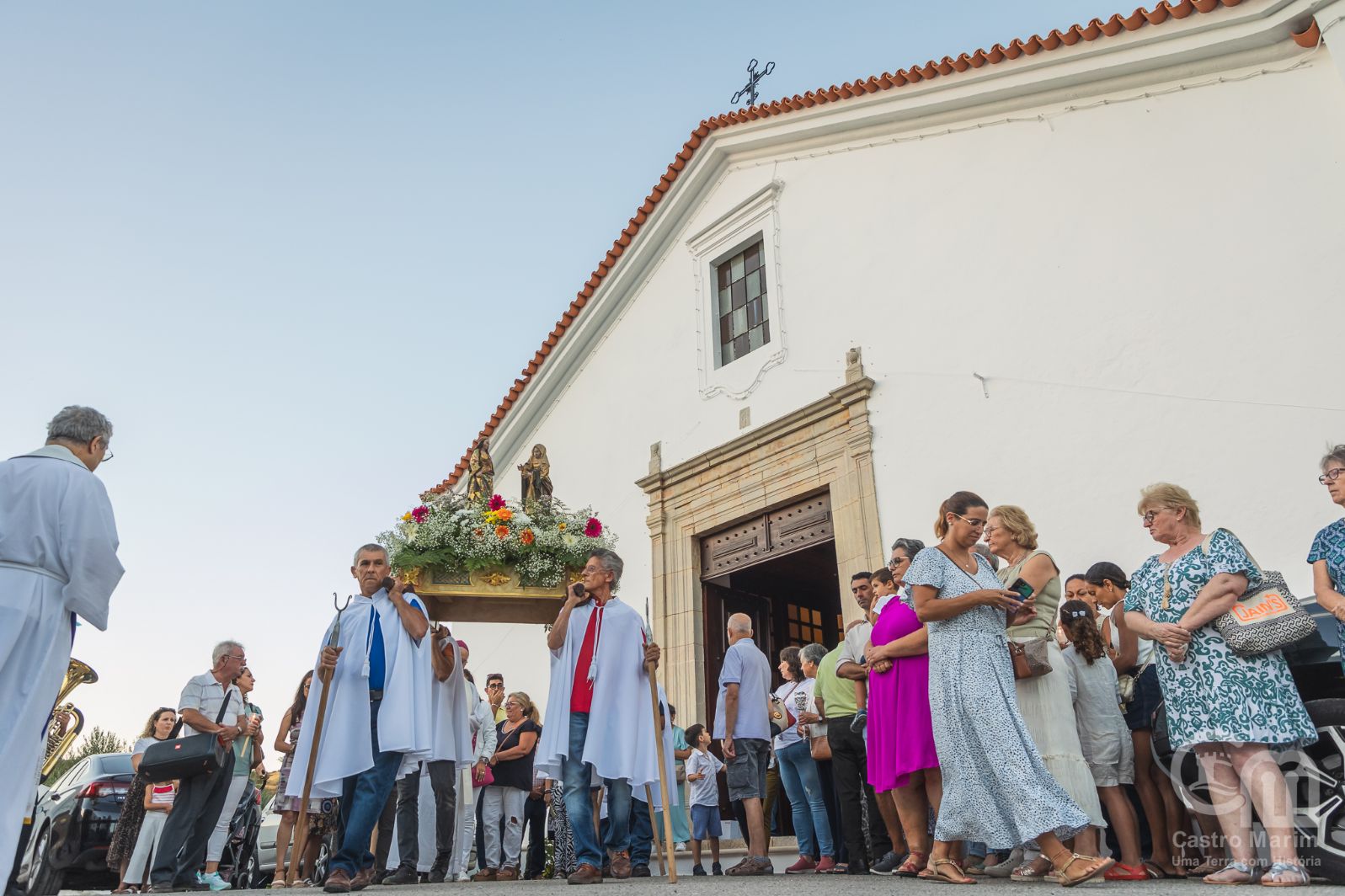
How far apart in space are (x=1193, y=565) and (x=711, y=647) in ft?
24.0

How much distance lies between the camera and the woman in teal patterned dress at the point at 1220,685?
3.68m

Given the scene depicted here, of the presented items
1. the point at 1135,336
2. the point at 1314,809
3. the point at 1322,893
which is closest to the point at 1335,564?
the point at 1314,809

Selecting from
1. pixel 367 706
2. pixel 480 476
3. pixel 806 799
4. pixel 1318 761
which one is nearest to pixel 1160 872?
pixel 1318 761

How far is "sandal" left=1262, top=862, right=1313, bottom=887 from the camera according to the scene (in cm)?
336

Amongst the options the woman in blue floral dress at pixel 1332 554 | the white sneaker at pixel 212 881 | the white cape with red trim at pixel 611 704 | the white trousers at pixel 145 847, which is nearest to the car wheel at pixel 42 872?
the white trousers at pixel 145 847

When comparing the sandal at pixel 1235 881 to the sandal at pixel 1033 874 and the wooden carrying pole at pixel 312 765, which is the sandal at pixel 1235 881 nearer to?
the sandal at pixel 1033 874

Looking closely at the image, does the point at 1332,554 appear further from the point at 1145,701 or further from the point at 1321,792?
the point at 1145,701

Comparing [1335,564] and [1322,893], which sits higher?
[1335,564]

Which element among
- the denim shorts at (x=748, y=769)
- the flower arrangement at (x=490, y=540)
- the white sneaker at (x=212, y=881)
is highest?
the flower arrangement at (x=490, y=540)

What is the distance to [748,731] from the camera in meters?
6.60

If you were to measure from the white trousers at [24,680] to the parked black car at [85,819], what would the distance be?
4240 mm

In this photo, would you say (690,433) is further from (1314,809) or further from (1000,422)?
(1314,809)

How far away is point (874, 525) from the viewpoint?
9.06 m

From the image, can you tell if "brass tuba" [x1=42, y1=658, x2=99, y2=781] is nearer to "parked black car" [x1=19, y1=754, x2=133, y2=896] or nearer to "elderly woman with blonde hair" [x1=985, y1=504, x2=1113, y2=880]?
"parked black car" [x1=19, y1=754, x2=133, y2=896]
